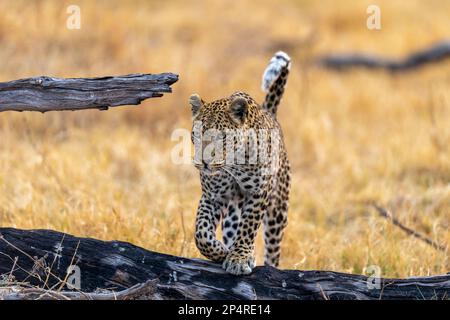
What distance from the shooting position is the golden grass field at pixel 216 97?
241 inches

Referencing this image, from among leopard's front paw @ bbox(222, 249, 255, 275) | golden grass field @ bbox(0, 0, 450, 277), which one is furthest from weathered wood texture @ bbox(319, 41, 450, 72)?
leopard's front paw @ bbox(222, 249, 255, 275)

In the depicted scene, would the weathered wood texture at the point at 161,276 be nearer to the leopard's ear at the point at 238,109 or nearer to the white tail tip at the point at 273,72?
the leopard's ear at the point at 238,109

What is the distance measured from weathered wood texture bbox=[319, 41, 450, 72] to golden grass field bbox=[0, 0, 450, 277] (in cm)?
17

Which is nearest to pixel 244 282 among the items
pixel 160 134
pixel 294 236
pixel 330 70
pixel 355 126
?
pixel 294 236

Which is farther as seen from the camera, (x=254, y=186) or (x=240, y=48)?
(x=240, y=48)

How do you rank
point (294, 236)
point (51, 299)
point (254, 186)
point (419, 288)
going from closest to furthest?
point (51, 299)
point (419, 288)
point (254, 186)
point (294, 236)

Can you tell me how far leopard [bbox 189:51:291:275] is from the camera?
454cm

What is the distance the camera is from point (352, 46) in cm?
1443

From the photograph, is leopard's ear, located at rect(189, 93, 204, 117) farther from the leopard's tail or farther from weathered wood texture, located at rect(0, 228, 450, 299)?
the leopard's tail

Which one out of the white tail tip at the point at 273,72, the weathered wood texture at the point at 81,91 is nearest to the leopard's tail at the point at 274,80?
the white tail tip at the point at 273,72

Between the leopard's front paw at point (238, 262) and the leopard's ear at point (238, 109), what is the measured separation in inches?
25.9

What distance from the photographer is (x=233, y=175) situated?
15.5 ft

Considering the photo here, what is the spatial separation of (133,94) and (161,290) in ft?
2.98
